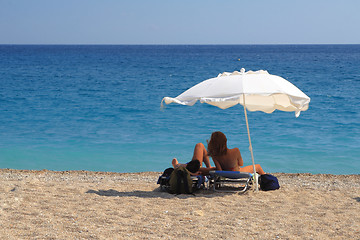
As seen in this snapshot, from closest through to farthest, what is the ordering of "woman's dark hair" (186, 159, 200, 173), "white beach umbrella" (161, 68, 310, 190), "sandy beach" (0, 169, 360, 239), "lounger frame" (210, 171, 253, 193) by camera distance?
"sandy beach" (0, 169, 360, 239) < "white beach umbrella" (161, 68, 310, 190) < "lounger frame" (210, 171, 253, 193) < "woman's dark hair" (186, 159, 200, 173)

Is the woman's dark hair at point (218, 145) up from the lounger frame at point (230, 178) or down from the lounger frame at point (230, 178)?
up

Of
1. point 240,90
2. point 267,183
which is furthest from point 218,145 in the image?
point 240,90

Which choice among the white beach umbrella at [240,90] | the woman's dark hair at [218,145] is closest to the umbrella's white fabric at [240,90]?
the white beach umbrella at [240,90]

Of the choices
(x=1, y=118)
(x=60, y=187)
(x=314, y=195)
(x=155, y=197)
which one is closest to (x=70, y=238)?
(x=155, y=197)

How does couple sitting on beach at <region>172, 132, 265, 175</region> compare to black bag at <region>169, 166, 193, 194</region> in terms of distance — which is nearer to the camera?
black bag at <region>169, 166, 193, 194</region>

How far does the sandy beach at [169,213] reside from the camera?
4.51 metres

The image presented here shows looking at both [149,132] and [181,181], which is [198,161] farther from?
[149,132]

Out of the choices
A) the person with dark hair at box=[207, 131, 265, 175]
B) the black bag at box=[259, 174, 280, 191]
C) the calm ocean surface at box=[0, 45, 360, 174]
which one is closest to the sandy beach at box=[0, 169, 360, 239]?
the black bag at box=[259, 174, 280, 191]

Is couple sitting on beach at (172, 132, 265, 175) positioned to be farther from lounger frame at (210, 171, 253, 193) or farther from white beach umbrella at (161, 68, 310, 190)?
white beach umbrella at (161, 68, 310, 190)

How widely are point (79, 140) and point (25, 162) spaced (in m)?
2.51

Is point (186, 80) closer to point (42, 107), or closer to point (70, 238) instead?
point (42, 107)

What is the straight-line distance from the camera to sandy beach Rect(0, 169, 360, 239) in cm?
451

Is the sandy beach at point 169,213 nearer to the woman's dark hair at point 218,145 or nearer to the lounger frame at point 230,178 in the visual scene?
the lounger frame at point 230,178

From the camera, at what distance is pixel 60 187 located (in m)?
6.53
